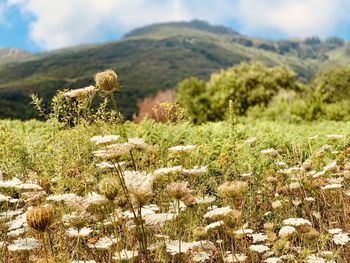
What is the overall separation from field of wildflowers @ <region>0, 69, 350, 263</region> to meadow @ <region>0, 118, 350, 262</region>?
0.04 feet

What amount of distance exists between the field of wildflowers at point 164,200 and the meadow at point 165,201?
0.01 metres

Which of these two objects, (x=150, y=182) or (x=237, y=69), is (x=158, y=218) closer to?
(x=150, y=182)

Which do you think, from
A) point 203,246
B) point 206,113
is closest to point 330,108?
point 206,113

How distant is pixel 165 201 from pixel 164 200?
72 millimetres

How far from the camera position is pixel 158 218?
3.39 metres

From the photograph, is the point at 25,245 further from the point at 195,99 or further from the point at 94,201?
the point at 195,99

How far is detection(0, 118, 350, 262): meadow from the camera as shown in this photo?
10.7 ft

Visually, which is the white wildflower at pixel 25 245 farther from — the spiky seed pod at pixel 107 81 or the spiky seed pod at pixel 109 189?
the spiky seed pod at pixel 107 81

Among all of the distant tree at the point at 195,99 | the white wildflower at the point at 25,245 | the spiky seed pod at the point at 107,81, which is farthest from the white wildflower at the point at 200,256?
the distant tree at the point at 195,99

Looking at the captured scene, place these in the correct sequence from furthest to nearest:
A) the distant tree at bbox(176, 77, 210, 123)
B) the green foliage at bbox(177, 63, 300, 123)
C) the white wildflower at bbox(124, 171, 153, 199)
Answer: the distant tree at bbox(176, 77, 210, 123) → the green foliage at bbox(177, 63, 300, 123) → the white wildflower at bbox(124, 171, 153, 199)

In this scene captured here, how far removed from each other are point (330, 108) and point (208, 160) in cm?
1988

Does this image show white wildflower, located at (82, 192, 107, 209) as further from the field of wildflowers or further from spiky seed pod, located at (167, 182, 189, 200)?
spiky seed pod, located at (167, 182, 189, 200)

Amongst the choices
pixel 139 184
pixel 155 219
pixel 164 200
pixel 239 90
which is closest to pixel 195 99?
pixel 239 90

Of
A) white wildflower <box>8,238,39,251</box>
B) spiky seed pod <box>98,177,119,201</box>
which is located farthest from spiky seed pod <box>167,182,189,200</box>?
white wildflower <box>8,238,39,251</box>
